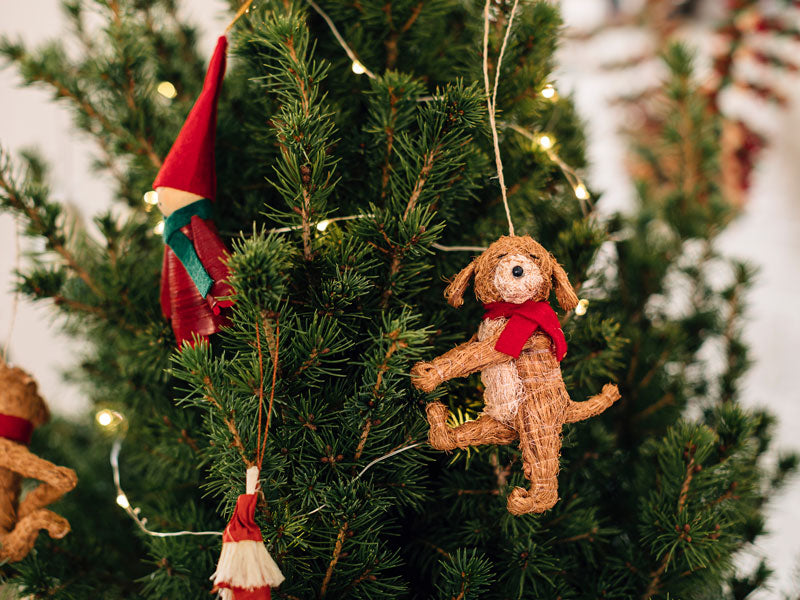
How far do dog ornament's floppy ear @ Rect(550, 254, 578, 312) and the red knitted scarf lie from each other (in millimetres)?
20

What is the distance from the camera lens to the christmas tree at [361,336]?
0.48 metres

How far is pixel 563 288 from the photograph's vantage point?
50 centimetres

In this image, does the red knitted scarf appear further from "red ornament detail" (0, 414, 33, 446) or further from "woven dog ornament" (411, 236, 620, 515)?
"red ornament detail" (0, 414, 33, 446)

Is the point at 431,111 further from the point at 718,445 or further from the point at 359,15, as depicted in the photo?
the point at 718,445

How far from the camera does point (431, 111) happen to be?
0.48m

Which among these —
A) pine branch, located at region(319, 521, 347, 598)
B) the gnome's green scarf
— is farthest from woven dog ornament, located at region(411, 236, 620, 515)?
the gnome's green scarf

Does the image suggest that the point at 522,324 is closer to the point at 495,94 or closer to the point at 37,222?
the point at 495,94

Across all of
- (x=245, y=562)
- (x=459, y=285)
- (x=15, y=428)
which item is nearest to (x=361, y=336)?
(x=459, y=285)

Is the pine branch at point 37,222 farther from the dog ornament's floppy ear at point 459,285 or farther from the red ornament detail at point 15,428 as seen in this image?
the dog ornament's floppy ear at point 459,285

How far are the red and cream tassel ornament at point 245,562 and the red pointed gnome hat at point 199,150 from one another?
280 millimetres

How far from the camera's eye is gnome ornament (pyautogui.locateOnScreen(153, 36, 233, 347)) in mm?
512

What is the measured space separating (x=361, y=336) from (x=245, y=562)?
0.69 feet

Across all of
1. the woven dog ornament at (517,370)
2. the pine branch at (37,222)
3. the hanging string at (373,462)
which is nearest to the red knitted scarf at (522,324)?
the woven dog ornament at (517,370)

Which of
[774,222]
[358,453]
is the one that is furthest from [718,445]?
[774,222]
